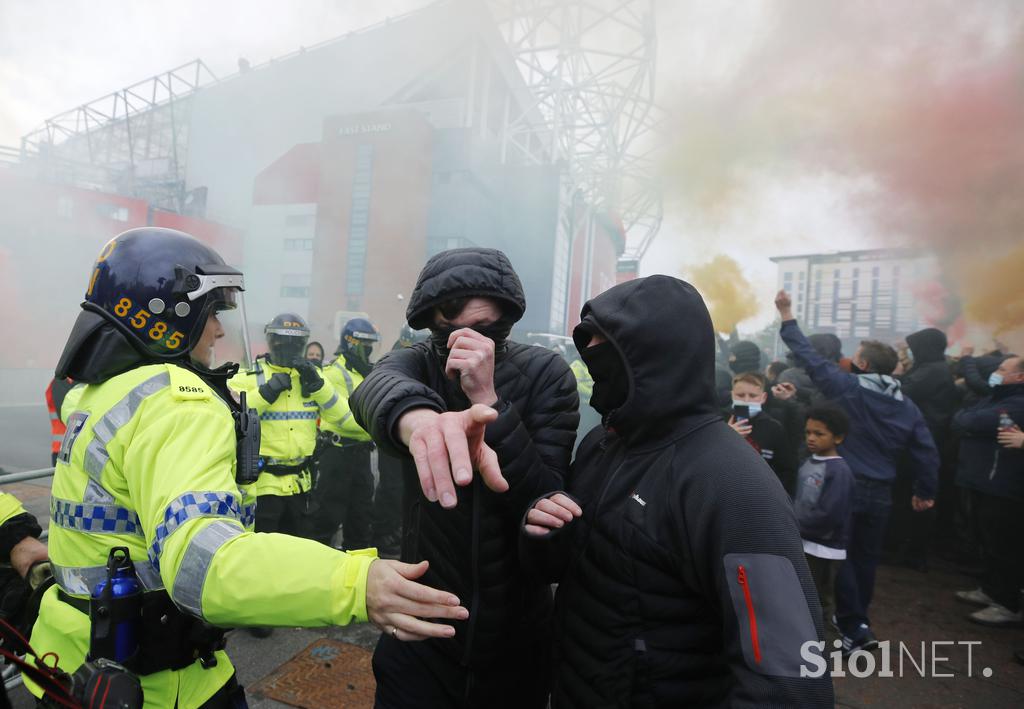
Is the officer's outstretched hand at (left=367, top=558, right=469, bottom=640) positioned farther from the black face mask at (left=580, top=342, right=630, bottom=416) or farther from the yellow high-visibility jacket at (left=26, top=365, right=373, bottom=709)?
the black face mask at (left=580, top=342, right=630, bottom=416)

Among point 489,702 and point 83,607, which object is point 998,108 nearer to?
point 489,702

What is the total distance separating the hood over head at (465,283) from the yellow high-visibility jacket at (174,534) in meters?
0.63

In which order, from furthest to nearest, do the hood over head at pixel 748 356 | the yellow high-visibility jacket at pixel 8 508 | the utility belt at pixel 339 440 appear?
the hood over head at pixel 748 356 → the utility belt at pixel 339 440 → the yellow high-visibility jacket at pixel 8 508

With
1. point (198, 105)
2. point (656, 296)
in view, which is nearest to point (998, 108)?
point (656, 296)

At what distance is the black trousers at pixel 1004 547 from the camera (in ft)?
13.4

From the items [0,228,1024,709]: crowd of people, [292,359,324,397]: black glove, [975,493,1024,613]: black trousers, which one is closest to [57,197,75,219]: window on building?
[292,359,324,397]: black glove

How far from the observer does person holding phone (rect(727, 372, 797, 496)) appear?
4.10 meters

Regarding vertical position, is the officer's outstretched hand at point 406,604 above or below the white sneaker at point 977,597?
above

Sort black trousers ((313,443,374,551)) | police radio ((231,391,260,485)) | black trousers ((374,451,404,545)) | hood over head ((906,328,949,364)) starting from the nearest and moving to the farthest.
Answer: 1. police radio ((231,391,260,485))
2. black trousers ((313,443,374,551))
3. hood over head ((906,328,949,364))
4. black trousers ((374,451,404,545))

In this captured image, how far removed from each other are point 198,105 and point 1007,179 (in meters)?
35.0

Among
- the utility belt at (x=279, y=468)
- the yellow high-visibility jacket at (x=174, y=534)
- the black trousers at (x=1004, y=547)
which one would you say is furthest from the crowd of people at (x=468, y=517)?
the black trousers at (x=1004, y=547)

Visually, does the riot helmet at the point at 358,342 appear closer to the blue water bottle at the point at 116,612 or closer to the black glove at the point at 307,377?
the black glove at the point at 307,377

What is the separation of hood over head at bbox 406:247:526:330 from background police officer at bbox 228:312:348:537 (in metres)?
2.67

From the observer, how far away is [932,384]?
534cm
